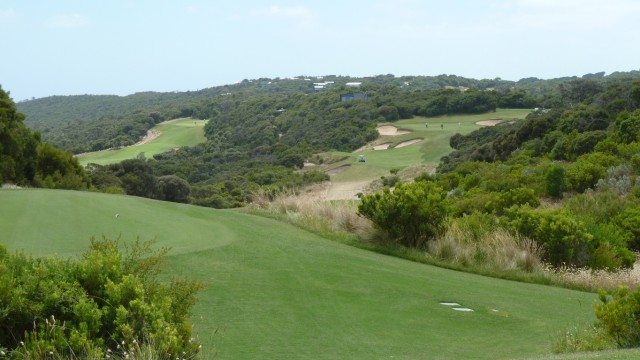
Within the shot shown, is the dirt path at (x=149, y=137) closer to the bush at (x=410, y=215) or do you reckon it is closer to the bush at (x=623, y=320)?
the bush at (x=410, y=215)

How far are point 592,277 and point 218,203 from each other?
978 inches

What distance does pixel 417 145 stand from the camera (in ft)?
229

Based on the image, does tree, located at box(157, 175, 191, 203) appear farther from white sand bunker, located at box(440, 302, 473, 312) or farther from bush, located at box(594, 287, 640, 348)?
bush, located at box(594, 287, 640, 348)

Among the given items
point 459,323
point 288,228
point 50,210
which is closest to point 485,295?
point 459,323

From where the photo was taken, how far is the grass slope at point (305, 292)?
706 cm

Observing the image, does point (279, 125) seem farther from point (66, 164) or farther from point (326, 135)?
point (66, 164)

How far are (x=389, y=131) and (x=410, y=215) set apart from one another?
225 feet

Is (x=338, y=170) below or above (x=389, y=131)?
below

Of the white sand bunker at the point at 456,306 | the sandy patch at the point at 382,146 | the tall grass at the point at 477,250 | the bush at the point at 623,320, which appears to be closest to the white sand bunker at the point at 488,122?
the sandy patch at the point at 382,146

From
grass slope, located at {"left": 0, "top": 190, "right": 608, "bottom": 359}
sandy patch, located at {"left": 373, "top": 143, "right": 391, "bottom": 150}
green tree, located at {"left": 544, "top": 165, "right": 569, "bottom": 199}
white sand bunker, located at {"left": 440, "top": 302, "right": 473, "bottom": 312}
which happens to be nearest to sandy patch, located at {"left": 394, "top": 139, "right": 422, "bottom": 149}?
sandy patch, located at {"left": 373, "top": 143, "right": 391, "bottom": 150}

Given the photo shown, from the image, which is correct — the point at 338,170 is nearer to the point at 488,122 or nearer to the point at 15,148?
the point at 488,122

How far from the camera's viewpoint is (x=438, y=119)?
86.8 m

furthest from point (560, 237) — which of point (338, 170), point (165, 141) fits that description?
point (165, 141)

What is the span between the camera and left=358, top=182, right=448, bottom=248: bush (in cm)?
1315
